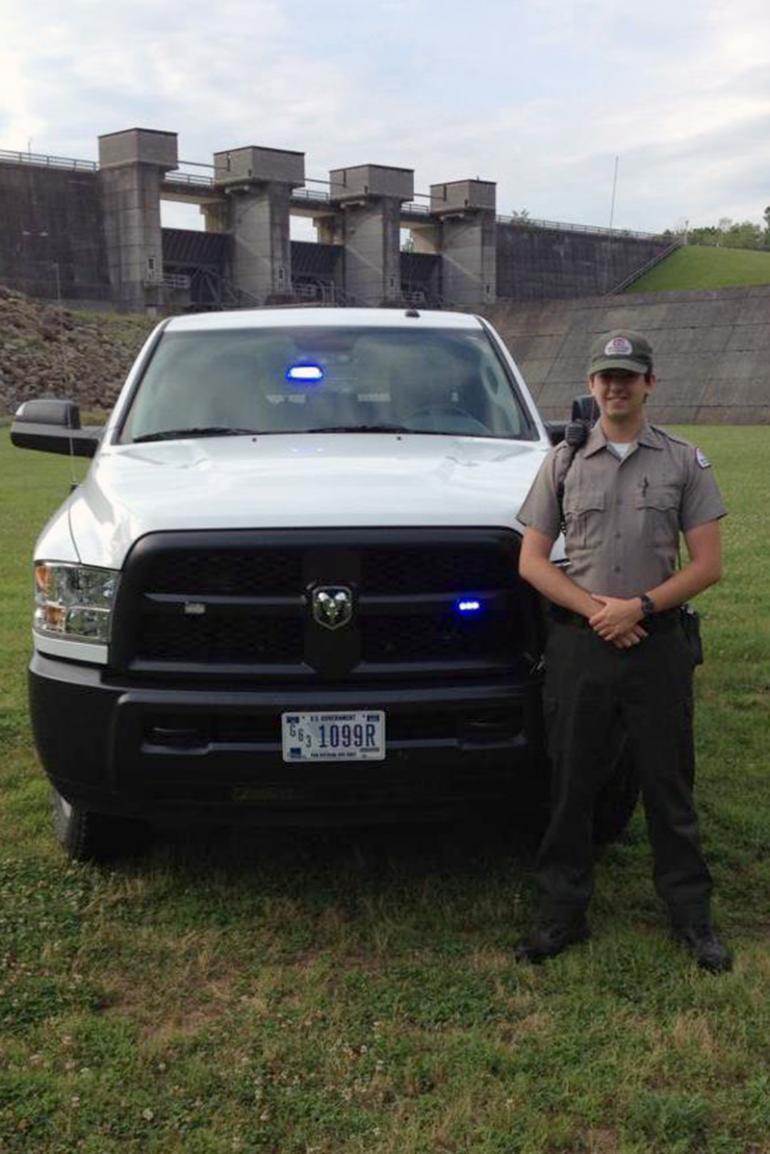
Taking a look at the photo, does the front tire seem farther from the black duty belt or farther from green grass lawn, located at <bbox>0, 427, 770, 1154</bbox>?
the black duty belt

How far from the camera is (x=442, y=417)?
5.33 meters

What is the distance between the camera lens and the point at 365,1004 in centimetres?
351

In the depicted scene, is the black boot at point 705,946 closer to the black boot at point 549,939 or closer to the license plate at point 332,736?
the black boot at point 549,939

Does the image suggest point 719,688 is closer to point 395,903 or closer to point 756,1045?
point 395,903

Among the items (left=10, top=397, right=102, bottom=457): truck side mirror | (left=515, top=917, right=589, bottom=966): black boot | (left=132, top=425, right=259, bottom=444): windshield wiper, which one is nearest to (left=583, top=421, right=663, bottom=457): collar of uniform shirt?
(left=515, top=917, right=589, bottom=966): black boot

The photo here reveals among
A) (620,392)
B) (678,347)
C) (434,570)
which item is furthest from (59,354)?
(620,392)

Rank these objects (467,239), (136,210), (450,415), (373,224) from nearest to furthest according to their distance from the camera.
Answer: (450,415), (136,210), (373,224), (467,239)

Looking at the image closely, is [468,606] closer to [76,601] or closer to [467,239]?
[76,601]

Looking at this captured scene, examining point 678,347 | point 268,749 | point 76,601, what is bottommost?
point 678,347

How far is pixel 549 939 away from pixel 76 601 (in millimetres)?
1726

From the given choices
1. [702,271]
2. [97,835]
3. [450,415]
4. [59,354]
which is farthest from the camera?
[702,271]

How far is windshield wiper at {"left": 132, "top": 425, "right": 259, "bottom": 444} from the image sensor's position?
5.05 metres

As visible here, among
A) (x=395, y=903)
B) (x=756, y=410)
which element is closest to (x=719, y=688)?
(x=395, y=903)

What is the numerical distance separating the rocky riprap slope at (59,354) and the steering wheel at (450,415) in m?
41.3
